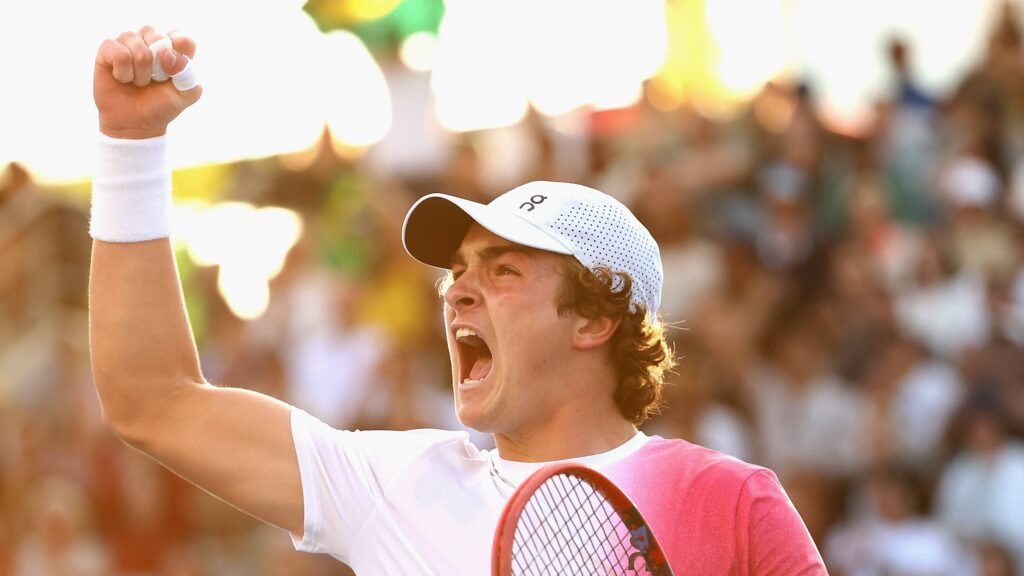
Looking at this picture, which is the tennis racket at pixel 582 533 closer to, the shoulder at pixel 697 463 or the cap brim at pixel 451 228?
the shoulder at pixel 697 463

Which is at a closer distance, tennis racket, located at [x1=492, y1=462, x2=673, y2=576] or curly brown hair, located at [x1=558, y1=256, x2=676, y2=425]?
tennis racket, located at [x1=492, y1=462, x2=673, y2=576]

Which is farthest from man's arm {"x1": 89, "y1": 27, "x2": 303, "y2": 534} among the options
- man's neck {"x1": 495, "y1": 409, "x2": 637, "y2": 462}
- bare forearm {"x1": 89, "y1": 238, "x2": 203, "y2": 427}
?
man's neck {"x1": 495, "y1": 409, "x2": 637, "y2": 462}

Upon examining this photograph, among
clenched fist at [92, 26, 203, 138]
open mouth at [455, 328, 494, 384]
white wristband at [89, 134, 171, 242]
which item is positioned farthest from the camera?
open mouth at [455, 328, 494, 384]

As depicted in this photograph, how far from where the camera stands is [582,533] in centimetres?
306

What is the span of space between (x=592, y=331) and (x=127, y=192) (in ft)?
3.28

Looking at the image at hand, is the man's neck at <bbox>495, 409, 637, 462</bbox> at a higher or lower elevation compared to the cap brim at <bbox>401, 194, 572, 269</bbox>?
lower

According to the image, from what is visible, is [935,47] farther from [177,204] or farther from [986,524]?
[177,204]

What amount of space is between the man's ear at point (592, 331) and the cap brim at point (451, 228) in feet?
0.55

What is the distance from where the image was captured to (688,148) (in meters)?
8.99

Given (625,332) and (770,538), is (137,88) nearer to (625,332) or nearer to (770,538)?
(625,332)

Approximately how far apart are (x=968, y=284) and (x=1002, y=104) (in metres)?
1.13

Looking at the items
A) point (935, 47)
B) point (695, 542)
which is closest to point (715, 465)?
point (695, 542)

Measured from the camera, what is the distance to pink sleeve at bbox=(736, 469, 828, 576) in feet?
9.82

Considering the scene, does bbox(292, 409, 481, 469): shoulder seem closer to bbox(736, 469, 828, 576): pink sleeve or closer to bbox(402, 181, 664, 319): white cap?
bbox(402, 181, 664, 319): white cap
